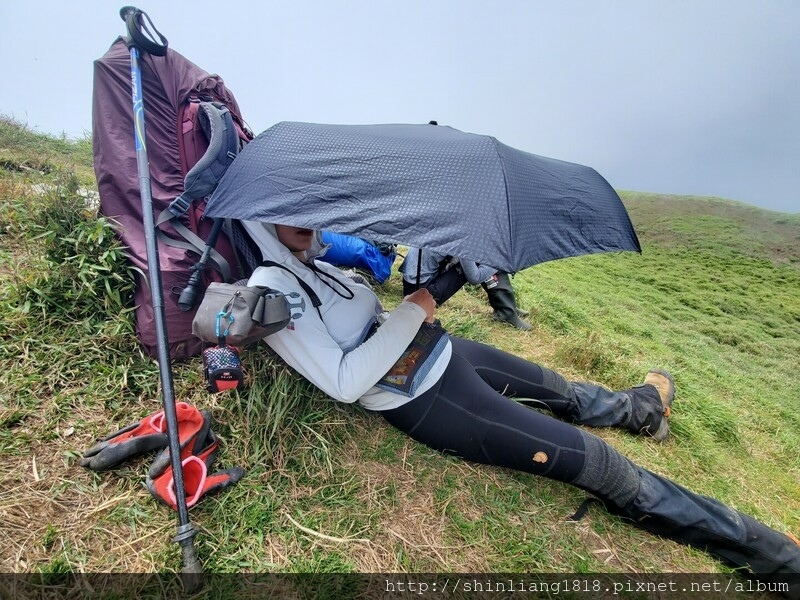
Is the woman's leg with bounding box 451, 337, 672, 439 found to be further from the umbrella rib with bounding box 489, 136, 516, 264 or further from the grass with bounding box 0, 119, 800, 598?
the umbrella rib with bounding box 489, 136, 516, 264

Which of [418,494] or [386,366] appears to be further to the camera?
[418,494]

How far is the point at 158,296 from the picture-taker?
6.18ft

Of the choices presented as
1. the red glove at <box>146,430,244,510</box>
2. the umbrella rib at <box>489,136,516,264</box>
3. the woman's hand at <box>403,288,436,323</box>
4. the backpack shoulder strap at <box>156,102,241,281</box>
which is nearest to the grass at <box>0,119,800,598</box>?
the red glove at <box>146,430,244,510</box>

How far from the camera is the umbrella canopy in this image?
1.37m

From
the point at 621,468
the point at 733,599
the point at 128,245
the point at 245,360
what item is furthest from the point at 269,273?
the point at 733,599

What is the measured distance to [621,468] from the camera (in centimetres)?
227

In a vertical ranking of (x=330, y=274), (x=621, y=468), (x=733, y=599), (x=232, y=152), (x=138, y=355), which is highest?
(x=232, y=152)

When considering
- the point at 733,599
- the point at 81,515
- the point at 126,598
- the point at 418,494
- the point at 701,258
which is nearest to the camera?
the point at 126,598

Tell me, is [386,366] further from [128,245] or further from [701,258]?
[701,258]

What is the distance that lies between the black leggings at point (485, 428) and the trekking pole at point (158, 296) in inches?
41.6

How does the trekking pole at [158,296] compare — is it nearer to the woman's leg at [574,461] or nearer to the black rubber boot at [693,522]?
the woman's leg at [574,461]

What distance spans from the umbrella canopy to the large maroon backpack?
A: 1.88 ft

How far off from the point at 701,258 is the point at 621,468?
2994cm

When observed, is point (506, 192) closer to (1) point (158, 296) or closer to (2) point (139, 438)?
(1) point (158, 296)
